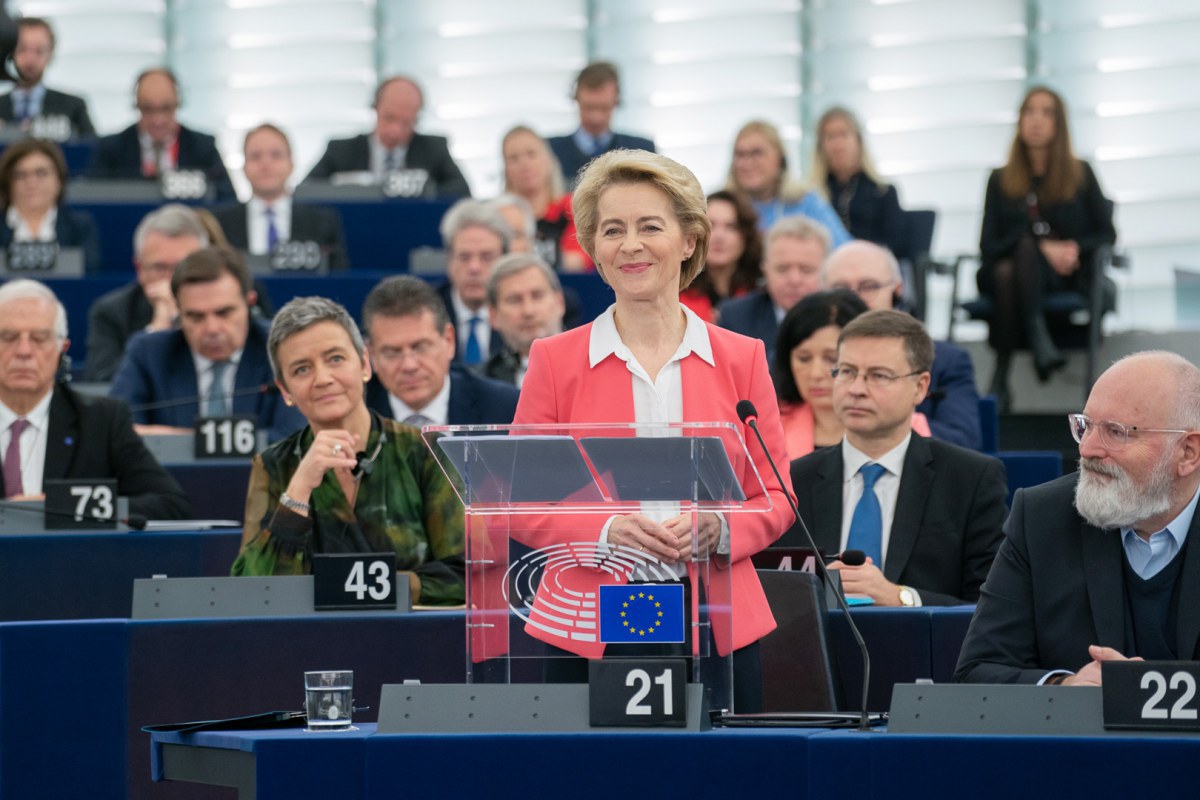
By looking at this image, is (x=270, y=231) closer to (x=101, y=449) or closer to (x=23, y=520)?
(x=101, y=449)

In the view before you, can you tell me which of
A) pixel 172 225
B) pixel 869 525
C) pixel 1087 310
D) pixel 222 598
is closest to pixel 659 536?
pixel 222 598

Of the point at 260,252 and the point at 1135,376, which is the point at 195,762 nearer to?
the point at 1135,376

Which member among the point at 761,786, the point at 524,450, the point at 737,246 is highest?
the point at 737,246

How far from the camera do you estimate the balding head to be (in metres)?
5.93

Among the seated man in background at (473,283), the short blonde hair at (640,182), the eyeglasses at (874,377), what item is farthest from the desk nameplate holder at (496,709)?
the seated man in background at (473,283)

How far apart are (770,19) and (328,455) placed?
7.65 metres

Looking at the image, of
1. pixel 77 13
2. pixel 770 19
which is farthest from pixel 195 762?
pixel 77 13

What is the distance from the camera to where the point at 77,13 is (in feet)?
41.0

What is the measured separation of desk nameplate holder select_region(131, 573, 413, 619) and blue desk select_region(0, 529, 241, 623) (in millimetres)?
726

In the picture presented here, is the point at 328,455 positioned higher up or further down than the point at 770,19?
further down

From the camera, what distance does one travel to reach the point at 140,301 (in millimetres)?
7340

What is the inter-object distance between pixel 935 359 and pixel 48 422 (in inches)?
102

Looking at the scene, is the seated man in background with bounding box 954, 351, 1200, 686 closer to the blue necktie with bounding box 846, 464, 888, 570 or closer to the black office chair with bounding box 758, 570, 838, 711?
the black office chair with bounding box 758, 570, 838, 711

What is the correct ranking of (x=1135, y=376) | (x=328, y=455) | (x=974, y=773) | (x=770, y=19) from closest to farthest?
(x=974, y=773), (x=1135, y=376), (x=328, y=455), (x=770, y=19)
